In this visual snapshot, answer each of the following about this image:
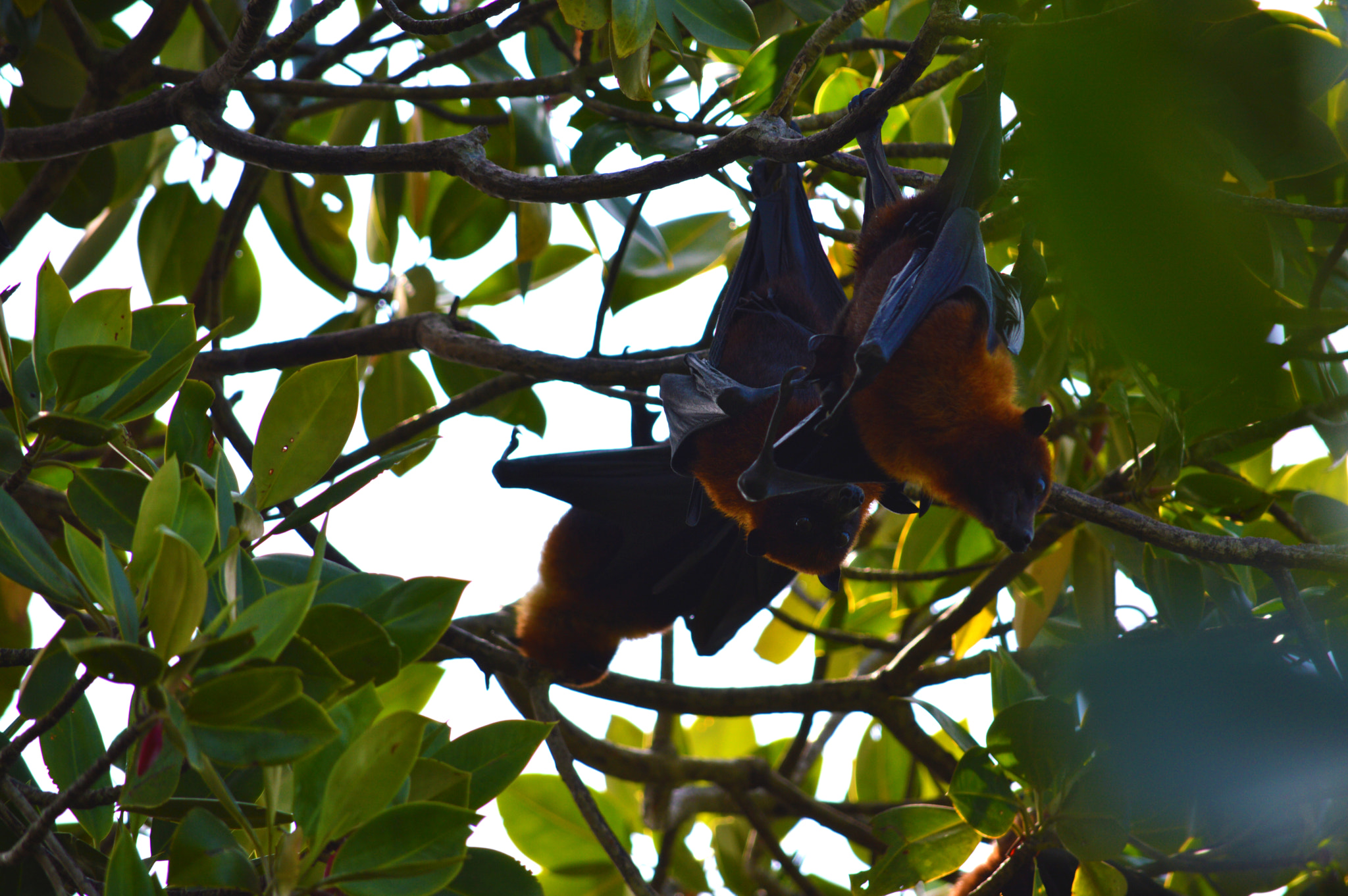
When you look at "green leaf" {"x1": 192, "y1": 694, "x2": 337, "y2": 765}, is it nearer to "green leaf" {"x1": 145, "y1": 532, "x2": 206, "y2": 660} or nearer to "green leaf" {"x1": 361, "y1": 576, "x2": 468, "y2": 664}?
"green leaf" {"x1": 145, "y1": 532, "x2": 206, "y2": 660}

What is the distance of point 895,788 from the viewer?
3611mm

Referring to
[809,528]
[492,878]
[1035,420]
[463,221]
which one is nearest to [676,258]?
[463,221]

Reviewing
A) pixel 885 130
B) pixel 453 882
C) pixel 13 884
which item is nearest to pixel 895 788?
pixel 885 130

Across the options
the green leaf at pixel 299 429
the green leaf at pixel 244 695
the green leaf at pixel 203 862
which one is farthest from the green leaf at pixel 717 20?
the green leaf at pixel 203 862

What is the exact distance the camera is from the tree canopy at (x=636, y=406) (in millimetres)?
587

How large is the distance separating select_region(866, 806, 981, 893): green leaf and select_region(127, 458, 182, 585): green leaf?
1.41m

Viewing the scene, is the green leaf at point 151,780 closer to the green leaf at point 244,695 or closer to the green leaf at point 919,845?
the green leaf at point 244,695

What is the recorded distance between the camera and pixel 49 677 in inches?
43.9

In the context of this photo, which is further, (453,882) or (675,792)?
(675,792)

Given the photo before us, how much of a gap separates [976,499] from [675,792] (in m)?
2.07

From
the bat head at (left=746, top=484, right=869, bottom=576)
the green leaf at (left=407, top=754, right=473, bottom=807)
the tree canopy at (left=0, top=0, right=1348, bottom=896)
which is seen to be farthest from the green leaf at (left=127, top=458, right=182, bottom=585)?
the bat head at (left=746, top=484, right=869, bottom=576)

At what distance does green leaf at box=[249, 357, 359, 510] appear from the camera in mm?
1345

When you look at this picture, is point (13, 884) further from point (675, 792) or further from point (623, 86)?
point (675, 792)

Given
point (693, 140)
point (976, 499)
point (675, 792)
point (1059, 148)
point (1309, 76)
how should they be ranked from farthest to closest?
point (675, 792) < point (693, 140) < point (976, 499) < point (1309, 76) < point (1059, 148)
